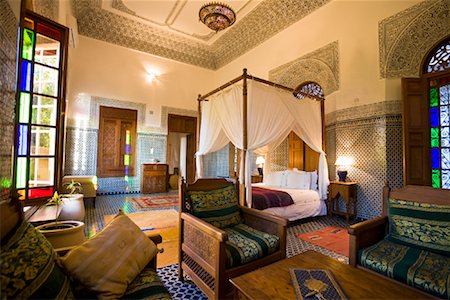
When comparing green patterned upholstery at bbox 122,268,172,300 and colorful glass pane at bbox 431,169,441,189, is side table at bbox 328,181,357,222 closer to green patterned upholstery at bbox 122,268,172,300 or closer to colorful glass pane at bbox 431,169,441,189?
colorful glass pane at bbox 431,169,441,189

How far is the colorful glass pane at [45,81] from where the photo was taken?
279 centimetres

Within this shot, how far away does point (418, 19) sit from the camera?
4000 mm

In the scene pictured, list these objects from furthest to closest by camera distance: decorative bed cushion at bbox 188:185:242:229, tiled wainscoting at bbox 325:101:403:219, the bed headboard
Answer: the bed headboard
tiled wainscoting at bbox 325:101:403:219
decorative bed cushion at bbox 188:185:242:229

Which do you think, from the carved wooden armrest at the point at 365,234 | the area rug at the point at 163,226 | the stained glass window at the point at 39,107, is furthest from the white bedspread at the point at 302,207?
the stained glass window at the point at 39,107

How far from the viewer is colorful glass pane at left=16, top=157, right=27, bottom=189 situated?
2472 mm

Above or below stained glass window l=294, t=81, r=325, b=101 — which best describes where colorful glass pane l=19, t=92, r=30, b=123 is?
below

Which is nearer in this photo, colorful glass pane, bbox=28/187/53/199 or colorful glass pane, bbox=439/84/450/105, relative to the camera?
colorful glass pane, bbox=28/187/53/199

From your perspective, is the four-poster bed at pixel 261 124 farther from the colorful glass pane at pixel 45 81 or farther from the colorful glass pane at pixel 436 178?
the colorful glass pane at pixel 45 81

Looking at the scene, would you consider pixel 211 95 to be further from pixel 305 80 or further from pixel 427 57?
pixel 427 57

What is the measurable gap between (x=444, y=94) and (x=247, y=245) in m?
4.38

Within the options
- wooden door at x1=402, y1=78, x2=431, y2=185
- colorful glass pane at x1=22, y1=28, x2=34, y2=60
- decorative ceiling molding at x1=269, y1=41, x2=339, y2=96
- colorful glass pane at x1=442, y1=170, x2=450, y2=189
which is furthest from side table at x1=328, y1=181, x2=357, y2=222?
colorful glass pane at x1=22, y1=28, x2=34, y2=60

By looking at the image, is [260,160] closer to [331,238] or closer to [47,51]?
[331,238]

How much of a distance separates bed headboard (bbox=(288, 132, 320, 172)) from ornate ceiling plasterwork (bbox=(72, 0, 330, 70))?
3.31m

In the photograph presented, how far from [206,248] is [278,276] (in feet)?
2.20
